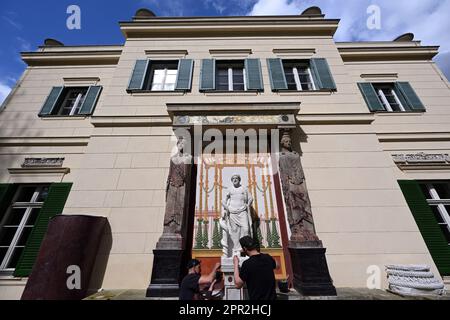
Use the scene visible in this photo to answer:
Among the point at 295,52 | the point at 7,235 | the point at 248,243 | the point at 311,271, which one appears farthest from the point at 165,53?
the point at 311,271

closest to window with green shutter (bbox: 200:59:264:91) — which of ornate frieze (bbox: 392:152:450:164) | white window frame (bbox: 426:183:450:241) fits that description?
ornate frieze (bbox: 392:152:450:164)

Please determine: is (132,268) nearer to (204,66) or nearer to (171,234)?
(171,234)

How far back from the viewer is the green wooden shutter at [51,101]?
659cm

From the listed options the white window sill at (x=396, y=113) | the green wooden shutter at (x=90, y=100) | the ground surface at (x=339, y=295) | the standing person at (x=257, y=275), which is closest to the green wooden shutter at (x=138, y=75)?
the green wooden shutter at (x=90, y=100)

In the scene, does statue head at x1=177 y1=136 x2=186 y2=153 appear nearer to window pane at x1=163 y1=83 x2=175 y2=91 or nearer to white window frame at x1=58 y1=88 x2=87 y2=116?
window pane at x1=163 y1=83 x2=175 y2=91

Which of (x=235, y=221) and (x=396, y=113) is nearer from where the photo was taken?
(x=235, y=221)

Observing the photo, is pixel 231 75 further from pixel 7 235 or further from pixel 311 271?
pixel 7 235

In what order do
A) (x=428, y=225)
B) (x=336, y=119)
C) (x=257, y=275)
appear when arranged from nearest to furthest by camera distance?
(x=257, y=275) < (x=428, y=225) < (x=336, y=119)

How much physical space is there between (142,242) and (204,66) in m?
5.62

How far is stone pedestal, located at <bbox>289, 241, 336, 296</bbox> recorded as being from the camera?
368cm

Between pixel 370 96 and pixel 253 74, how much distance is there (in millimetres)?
4041

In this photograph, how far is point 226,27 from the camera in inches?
306

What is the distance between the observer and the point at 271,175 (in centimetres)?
530

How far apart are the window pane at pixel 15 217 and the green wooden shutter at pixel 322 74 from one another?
9190 mm
